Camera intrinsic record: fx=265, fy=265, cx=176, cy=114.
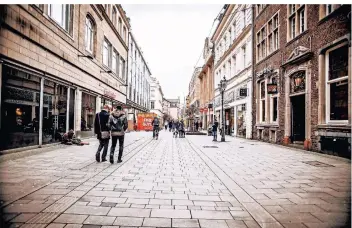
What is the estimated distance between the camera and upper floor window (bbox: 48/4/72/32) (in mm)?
9789

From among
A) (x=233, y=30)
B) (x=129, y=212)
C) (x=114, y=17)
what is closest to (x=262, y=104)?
(x=233, y=30)

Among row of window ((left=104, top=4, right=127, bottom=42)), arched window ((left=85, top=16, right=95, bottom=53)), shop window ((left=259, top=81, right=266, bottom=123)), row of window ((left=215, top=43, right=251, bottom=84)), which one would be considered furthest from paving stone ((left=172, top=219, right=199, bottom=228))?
row of window ((left=215, top=43, right=251, bottom=84))

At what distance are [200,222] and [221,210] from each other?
0.61m

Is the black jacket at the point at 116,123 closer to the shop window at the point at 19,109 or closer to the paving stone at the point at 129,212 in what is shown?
the shop window at the point at 19,109

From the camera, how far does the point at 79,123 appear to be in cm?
1569

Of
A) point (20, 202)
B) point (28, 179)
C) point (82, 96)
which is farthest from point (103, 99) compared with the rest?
point (20, 202)

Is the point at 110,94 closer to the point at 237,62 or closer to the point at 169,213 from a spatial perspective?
the point at 237,62

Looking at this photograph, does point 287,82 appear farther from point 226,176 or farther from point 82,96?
point 82,96

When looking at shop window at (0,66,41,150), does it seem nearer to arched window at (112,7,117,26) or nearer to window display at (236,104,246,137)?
arched window at (112,7,117,26)

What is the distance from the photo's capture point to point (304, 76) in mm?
12891

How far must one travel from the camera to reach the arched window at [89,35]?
1587 centimetres

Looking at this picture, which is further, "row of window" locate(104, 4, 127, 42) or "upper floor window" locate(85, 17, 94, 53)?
"row of window" locate(104, 4, 127, 42)

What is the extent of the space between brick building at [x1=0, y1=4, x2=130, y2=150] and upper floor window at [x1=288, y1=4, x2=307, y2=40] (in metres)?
10.8

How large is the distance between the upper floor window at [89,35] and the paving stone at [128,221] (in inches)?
555
